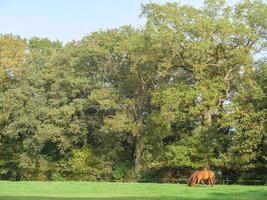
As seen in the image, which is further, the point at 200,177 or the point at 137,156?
the point at 137,156

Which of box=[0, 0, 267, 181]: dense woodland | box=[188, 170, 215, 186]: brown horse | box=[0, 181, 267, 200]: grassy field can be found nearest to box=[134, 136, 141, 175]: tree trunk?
box=[0, 0, 267, 181]: dense woodland

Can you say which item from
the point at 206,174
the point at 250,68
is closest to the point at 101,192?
the point at 206,174

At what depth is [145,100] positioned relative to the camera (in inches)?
2389

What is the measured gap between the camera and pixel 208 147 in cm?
5031

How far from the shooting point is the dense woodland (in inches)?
1976

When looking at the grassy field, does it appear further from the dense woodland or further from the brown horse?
the dense woodland

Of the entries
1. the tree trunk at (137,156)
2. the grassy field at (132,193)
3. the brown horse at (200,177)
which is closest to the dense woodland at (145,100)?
the tree trunk at (137,156)

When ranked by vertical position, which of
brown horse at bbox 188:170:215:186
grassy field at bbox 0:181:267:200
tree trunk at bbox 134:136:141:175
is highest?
tree trunk at bbox 134:136:141:175

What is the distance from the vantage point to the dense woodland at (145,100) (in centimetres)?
5019

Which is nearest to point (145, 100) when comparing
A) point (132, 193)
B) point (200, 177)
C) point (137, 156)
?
point (137, 156)

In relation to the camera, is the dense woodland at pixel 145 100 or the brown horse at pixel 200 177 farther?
the dense woodland at pixel 145 100

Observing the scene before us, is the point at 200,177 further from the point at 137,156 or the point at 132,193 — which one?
the point at 137,156

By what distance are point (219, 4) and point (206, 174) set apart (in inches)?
948

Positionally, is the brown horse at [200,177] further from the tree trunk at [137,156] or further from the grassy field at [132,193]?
the tree trunk at [137,156]
